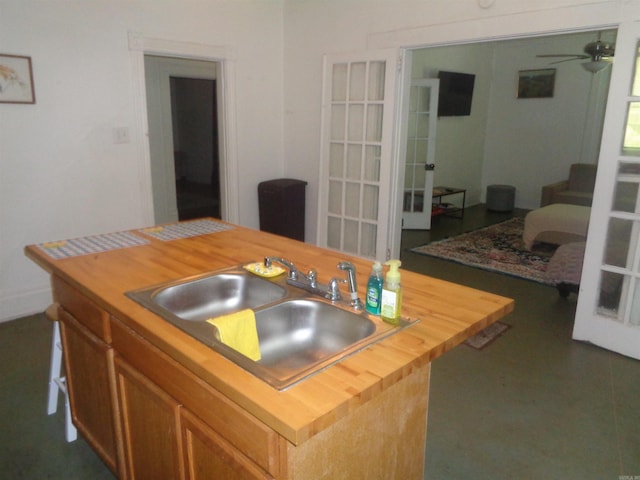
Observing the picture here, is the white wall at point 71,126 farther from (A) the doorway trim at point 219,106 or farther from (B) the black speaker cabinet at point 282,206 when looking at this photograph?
(B) the black speaker cabinet at point 282,206

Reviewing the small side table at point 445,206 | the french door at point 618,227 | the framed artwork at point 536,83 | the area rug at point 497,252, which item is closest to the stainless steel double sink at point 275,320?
the french door at point 618,227

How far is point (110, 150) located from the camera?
3.69 m

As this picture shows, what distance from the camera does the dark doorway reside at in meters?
7.99

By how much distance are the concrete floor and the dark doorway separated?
194 inches

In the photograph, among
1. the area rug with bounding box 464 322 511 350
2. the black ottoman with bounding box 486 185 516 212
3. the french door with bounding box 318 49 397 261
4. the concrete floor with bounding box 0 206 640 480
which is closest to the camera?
the concrete floor with bounding box 0 206 640 480

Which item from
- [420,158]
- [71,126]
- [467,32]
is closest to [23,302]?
[71,126]

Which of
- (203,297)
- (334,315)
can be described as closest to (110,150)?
(203,297)

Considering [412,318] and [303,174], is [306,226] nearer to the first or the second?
[303,174]

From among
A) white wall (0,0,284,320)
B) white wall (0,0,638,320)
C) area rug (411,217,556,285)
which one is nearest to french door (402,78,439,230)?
area rug (411,217,556,285)

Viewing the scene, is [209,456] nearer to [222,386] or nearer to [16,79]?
[222,386]

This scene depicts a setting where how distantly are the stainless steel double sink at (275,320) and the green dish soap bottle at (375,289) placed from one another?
0.10 feet

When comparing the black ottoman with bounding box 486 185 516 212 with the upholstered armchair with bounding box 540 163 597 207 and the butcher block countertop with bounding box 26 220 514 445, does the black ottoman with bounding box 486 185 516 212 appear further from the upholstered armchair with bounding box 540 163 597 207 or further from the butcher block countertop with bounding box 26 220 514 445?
the butcher block countertop with bounding box 26 220 514 445

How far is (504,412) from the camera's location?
7.83ft

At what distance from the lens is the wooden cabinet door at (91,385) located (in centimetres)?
169
